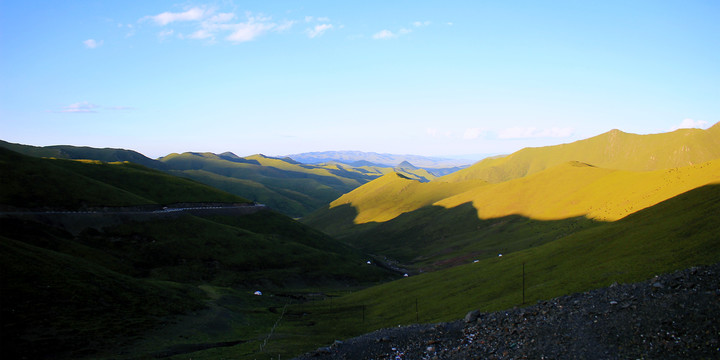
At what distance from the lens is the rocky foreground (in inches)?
861

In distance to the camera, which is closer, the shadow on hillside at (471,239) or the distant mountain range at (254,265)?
the distant mountain range at (254,265)

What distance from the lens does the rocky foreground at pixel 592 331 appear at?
21.9 m

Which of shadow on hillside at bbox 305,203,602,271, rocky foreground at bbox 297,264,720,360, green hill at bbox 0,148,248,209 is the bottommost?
shadow on hillside at bbox 305,203,602,271

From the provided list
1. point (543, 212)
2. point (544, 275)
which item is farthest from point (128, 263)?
point (543, 212)

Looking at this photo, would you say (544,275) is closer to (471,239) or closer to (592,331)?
(592,331)

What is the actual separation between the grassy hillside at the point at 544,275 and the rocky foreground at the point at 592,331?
8285mm

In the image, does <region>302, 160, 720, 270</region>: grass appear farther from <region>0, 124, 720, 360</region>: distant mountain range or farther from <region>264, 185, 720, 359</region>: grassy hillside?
<region>264, 185, 720, 359</region>: grassy hillside

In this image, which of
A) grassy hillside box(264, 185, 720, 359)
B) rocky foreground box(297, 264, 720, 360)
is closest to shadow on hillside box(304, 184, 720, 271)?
grassy hillside box(264, 185, 720, 359)

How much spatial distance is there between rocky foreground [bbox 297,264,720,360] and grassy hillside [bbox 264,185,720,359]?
8285 millimetres

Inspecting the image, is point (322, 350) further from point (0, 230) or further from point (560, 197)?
point (560, 197)

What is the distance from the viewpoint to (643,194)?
390ft

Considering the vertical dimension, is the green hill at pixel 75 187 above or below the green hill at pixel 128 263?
above

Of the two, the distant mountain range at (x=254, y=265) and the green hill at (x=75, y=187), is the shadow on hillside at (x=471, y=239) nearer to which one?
the distant mountain range at (x=254, y=265)

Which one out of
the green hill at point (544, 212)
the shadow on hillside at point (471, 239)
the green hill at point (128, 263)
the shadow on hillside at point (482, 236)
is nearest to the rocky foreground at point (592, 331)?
the green hill at point (128, 263)
